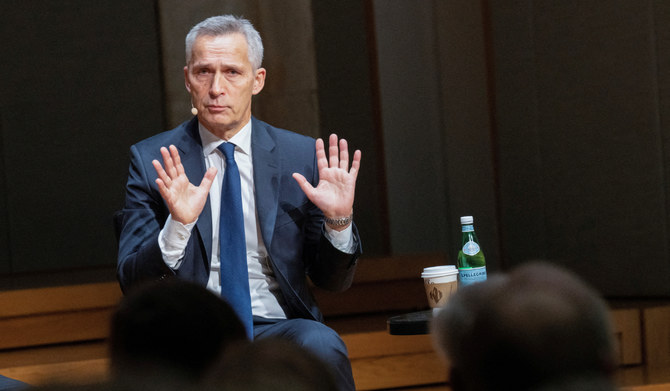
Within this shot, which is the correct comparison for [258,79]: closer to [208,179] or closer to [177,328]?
[208,179]

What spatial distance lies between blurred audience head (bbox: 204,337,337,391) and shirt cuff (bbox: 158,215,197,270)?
4.48 feet

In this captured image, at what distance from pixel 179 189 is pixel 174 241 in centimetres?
Result: 13

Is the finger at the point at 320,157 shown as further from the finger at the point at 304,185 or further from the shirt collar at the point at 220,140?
the shirt collar at the point at 220,140

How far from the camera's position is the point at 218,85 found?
2.23 metres

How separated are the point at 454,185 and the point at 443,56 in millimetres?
658

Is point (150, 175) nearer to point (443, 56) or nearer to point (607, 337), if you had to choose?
point (607, 337)

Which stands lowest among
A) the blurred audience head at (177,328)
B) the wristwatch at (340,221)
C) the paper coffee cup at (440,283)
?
the paper coffee cup at (440,283)

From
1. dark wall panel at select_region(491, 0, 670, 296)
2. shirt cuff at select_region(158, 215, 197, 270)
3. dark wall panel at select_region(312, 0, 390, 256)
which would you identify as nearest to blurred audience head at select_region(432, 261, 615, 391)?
shirt cuff at select_region(158, 215, 197, 270)

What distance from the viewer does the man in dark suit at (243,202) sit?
205cm

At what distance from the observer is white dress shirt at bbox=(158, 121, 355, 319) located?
7.14ft

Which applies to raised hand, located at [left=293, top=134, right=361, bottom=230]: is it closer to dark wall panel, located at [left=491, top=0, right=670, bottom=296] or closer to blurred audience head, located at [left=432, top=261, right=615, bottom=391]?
blurred audience head, located at [left=432, top=261, right=615, bottom=391]

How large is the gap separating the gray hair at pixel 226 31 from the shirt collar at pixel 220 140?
190mm

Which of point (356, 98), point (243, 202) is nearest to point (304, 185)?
point (243, 202)

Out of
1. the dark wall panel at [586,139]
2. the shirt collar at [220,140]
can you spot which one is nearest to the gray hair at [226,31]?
the shirt collar at [220,140]
